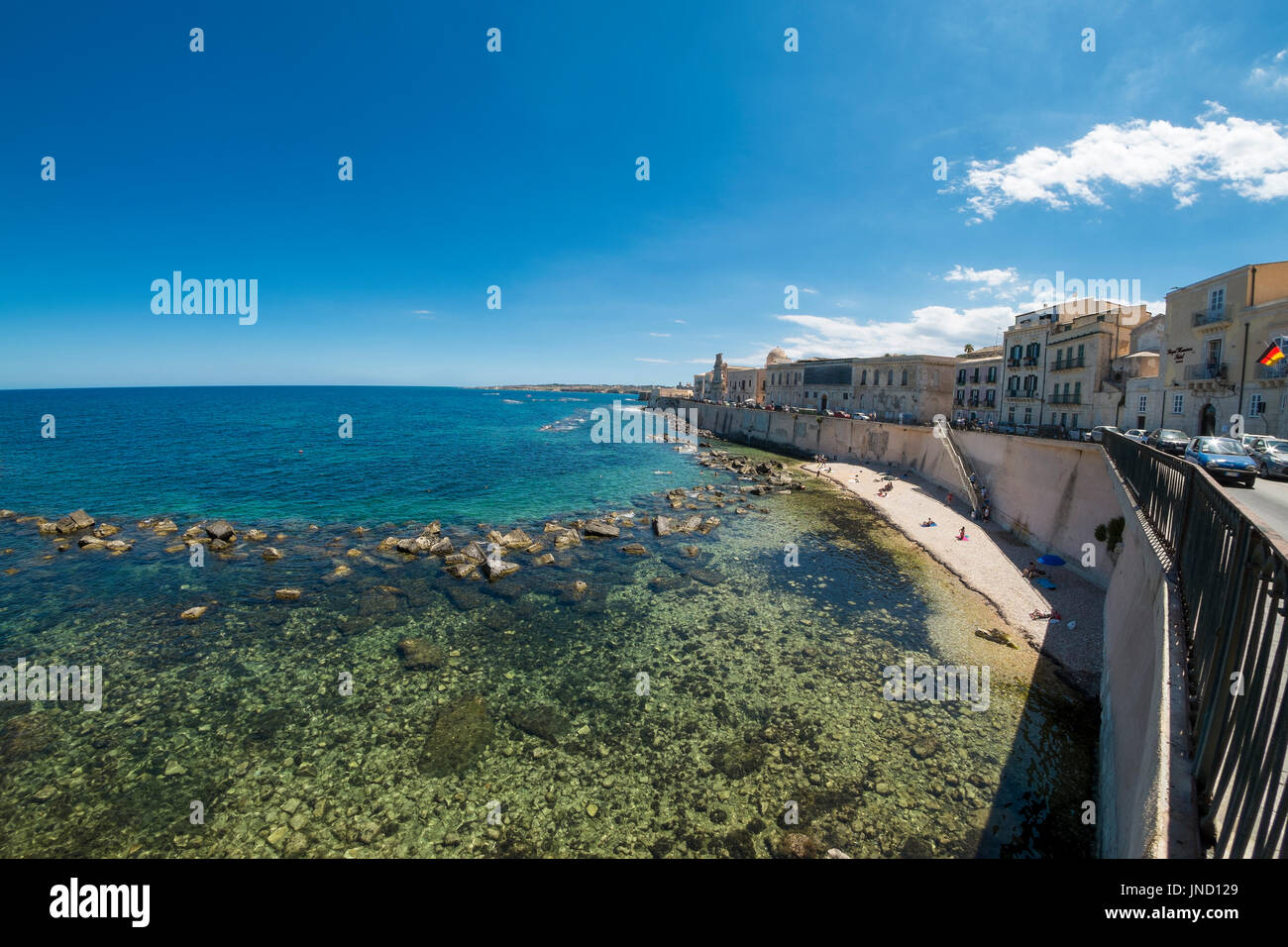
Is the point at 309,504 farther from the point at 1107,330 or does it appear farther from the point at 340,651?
the point at 1107,330

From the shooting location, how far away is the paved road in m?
11.1

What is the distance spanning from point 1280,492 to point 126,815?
1213 inches

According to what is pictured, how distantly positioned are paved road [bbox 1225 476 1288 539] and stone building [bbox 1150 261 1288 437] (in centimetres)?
1050

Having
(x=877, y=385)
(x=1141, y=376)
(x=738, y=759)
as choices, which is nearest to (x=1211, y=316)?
(x=1141, y=376)

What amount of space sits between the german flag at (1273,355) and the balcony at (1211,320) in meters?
3.66

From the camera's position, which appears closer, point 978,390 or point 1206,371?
point 1206,371

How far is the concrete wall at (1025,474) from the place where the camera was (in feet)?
68.7

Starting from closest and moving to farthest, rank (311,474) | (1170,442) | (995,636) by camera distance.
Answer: (995,636) → (1170,442) → (311,474)

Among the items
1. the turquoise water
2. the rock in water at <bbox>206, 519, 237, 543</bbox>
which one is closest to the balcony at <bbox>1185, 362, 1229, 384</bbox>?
the turquoise water

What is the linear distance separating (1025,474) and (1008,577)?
359 inches

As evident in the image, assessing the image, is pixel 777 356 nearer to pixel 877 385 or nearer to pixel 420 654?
pixel 877 385

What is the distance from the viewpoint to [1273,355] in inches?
898

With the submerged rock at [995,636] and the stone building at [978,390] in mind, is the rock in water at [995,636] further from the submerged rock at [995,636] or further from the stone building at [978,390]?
the stone building at [978,390]
